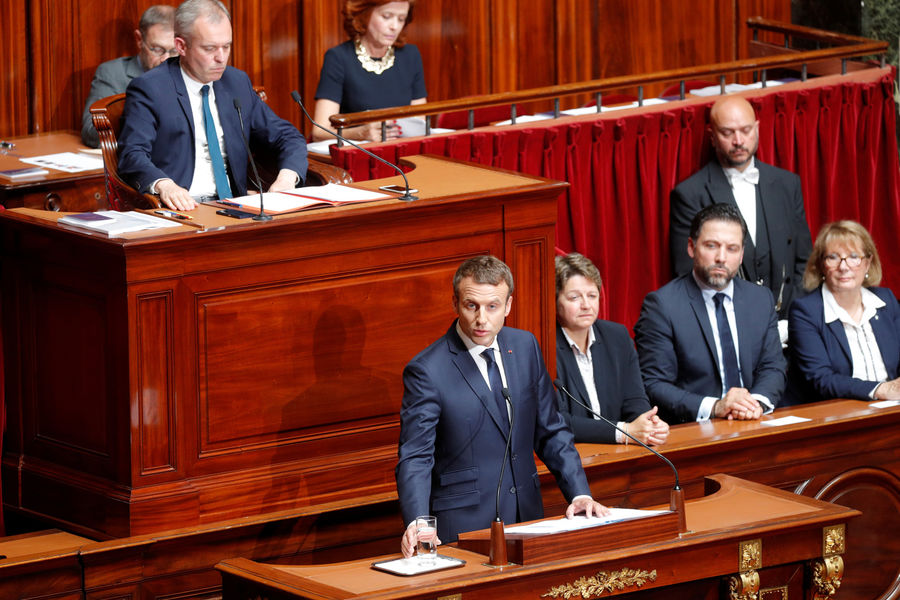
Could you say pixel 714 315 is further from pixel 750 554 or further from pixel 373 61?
pixel 373 61

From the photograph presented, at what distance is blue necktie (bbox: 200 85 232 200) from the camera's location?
471 cm

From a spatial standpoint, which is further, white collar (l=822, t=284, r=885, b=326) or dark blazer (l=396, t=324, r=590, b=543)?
white collar (l=822, t=284, r=885, b=326)

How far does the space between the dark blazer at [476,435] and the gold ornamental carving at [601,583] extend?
34cm

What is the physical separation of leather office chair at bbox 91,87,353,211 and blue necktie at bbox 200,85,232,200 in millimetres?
256

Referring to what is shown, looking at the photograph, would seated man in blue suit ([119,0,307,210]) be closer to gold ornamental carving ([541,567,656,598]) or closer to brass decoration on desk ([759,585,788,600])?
gold ornamental carving ([541,567,656,598])

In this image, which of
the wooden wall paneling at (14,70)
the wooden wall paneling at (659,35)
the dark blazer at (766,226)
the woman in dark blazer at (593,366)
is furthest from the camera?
the wooden wall paneling at (659,35)

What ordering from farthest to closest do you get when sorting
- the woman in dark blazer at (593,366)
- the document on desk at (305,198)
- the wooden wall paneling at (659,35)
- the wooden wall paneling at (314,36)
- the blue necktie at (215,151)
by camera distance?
the wooden wall paneling at (659,35) → the wooden wall paneling at (314,36) → the woman in dark blazer at (593,366) → the blue necktie at (215,151) → the document on desk at (305,198)

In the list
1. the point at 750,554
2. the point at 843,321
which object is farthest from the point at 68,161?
the point at 750,554

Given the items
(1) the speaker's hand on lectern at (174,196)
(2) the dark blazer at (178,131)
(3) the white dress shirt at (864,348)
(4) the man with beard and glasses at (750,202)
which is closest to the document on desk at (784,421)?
(3) the white dress shirt at (864,348)

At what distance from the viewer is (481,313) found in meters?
4.02

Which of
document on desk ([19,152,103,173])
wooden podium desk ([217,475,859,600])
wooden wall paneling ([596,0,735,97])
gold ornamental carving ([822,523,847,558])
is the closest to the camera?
wooden podium desk ([217,475,859,600])

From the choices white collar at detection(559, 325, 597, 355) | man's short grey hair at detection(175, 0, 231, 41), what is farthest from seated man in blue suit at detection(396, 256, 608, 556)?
man's short grey hair at detection(175, 0, 231, 41)

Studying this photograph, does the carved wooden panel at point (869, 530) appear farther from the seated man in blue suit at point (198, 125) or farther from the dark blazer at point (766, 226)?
the seated man in blue suit at point (198, 125)

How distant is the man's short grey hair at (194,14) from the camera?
4.51 metres
